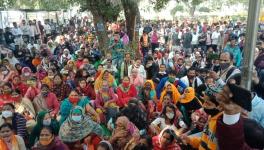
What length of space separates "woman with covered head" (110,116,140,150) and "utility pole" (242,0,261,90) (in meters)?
2.27

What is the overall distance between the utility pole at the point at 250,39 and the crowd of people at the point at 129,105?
0.13 metres

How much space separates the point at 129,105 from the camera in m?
6.38

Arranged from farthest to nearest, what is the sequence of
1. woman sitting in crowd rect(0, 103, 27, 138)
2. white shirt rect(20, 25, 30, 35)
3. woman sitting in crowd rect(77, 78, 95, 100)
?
1. white shirt rect(20, 25, 30, 35)
2. woman sitting in crowd rect(77, 78, 95, 100)
3. woman sitting in crowd rect(0, 103, 27, 138)

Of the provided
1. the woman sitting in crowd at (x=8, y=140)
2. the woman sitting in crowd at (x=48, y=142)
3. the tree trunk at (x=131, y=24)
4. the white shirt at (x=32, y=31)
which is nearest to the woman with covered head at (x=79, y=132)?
Result: the woman sitting in crowd at (x=48, y=142)

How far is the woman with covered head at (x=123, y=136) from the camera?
197 inches

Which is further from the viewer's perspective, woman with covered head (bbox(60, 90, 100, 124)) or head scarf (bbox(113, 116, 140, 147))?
woman with covered head (bbox(60, 90, 100, 124))

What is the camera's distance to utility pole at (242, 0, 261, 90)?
8.74 ft

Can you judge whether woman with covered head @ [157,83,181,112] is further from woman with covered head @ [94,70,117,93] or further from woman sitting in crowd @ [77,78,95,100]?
woman sitting in crowd @ [77,78,95,100]

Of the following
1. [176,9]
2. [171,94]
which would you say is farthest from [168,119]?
[176,9]

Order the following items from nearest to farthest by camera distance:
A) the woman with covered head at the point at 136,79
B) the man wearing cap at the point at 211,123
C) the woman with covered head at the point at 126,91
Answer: the man wearing cap at the point at 211,123 → the woman with covered head at the point at 126,91 → the woman with covered head at the point at 136,79

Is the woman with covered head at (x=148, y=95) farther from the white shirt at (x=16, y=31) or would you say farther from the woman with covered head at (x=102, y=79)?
the white shirt at (x=16, y=31)

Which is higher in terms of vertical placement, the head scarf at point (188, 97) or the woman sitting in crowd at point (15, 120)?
the head scarf at point (188, 97)

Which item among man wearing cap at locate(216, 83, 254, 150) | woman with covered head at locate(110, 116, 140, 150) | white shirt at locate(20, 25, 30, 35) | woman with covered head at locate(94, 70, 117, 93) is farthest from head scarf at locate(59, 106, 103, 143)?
white shirt at locate(20, 25, 30, 35)

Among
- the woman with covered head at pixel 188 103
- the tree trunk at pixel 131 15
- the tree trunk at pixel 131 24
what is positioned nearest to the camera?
the woman with covered head at pixel 188 103
